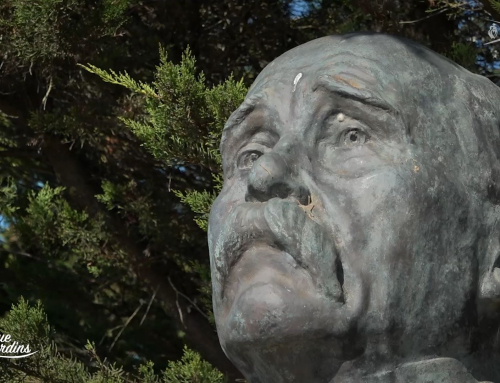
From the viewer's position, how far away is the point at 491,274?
2574 millimetres

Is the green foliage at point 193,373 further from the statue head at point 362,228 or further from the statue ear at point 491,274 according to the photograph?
the statue ear at point 491,274

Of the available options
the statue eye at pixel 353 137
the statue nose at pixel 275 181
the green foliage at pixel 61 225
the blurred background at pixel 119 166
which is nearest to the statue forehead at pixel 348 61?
the statue eye at pixel 353 137

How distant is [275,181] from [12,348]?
8.83 ft

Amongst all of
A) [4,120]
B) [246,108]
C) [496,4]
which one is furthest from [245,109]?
[4,120]

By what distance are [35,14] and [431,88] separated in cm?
269

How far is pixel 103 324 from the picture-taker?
629cm

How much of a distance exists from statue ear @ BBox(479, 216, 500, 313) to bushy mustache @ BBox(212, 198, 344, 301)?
41 centimetres

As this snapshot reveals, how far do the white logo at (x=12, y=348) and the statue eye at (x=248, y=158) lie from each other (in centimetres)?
239

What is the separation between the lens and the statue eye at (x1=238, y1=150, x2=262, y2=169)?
2727 mm

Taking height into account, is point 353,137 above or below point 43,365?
above

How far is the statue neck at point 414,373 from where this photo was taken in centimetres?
243

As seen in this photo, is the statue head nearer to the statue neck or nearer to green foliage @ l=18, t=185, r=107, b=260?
the statue neck

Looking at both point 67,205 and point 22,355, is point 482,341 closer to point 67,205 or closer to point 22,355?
point 22,355

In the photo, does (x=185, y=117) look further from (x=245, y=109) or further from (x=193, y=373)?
(x=245, y=109)
